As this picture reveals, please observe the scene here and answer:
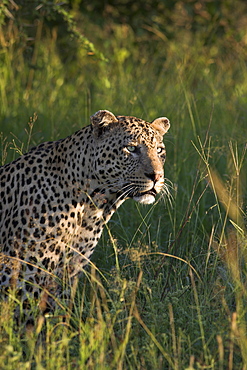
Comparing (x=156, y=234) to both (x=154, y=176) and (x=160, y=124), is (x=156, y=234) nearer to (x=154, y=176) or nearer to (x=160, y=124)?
(x=160, y=124)

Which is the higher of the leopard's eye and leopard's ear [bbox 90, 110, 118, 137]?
leopard's ear [bbox 90, 110, 118, 137]

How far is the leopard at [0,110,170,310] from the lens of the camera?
184 inches

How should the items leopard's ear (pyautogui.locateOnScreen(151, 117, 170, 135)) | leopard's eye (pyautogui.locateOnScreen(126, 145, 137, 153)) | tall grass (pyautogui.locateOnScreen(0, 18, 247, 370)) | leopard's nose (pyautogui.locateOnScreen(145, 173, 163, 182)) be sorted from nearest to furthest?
tall grass (pyautogui.locateOnScreen(0, 18, 247, 370)) < leopard's nose (pyautogui.locateOnScreen(145, 173, 163, 182)) < leopard's eye (pyautogui.locateOnScreen(126, 145, 137, 153)) < leopard's ear (pyautogui.locateOnScreen(151, 117, 170, 135))

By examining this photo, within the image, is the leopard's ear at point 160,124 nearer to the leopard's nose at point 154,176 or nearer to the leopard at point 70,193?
the leopard at point 70,193

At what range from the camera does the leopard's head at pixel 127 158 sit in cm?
470

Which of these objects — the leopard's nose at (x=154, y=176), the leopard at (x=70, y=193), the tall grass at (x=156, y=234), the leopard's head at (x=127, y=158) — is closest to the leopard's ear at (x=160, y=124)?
the leopard at (x=70, y=193)

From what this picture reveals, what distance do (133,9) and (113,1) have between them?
0.37 m

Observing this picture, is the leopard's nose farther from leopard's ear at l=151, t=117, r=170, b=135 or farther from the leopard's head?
leopard's ear at l=151, t=117, r=170, b=135

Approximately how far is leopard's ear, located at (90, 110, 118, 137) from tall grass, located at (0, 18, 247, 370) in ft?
2.54

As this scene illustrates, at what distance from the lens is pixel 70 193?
4.86m

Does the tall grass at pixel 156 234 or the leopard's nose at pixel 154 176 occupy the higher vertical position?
the leopard's nose at pixel 154 176

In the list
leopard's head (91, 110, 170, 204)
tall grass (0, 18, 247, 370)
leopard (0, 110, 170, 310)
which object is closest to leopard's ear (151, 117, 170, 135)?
leopard (0, 110, 170, 310)

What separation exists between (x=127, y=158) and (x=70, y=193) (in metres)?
0.51

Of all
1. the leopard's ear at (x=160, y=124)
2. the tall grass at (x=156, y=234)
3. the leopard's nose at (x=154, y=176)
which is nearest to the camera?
the tall grass at (x=156, y=234)
